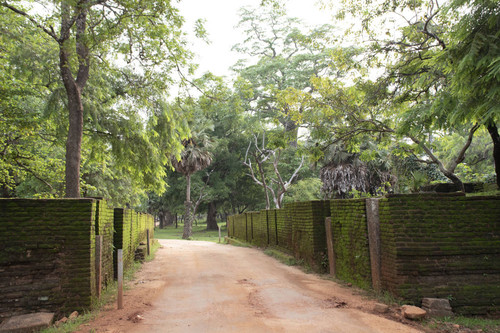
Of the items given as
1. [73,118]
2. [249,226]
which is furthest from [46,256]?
[249,226]

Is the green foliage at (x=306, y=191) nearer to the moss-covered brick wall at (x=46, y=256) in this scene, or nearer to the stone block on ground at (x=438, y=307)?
the stone block on ground at (x=438, y=307)

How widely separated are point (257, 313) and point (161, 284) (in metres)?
3.71

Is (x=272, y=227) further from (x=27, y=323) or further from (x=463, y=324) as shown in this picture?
(x=27, y=323)

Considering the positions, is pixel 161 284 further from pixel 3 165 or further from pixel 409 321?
pixel 3 165

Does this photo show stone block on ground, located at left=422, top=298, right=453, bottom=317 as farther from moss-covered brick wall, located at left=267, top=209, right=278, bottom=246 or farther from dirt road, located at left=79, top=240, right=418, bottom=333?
moss-covered brick wall, located at left=267, top=209, right=278, bottom=246

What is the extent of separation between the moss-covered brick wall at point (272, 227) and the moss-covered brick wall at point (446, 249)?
28.7ft

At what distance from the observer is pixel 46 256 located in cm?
596

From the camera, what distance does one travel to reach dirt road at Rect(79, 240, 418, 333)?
5195mm

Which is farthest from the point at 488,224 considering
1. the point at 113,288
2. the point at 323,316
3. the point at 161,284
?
the point at 113,288

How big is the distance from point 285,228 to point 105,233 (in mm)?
7472

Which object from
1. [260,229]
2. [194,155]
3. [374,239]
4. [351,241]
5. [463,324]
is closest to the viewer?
[463,324]

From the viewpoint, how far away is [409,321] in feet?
17.7

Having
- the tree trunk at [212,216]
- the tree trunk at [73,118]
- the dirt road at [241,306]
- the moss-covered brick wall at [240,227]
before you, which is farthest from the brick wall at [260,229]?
the tree trunk at [212,216]

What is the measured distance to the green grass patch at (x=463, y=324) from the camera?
515 centimetres
